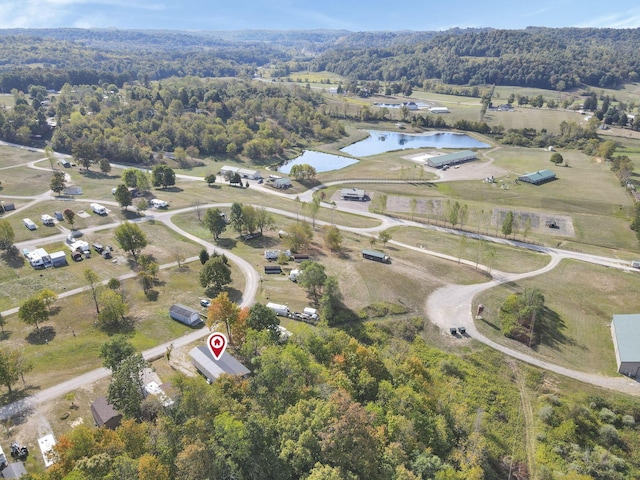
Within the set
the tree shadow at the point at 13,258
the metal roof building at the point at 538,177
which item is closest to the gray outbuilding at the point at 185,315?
the tree shadow at the point at 13,258

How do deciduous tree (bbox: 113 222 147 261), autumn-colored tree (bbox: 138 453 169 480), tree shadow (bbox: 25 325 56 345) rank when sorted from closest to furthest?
autumn-colored tree (bbox: 138 453 169 480), tree shadow (bbox: 25 325 56 345), deciduous tree (bbox: 113 222 147 261)

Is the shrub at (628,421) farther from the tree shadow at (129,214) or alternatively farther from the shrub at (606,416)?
the tree shadow at (129,214)

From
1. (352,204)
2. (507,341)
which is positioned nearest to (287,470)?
(507,341)

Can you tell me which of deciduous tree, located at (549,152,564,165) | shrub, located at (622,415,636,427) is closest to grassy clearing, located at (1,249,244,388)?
shrub, located at (622,415,636,427)

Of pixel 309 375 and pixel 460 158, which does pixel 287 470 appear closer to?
pixel 309 375

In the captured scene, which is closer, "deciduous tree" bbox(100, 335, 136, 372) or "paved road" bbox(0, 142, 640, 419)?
"deciduous tree" bbox(100, 335, 136, 372)

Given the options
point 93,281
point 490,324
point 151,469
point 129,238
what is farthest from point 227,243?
point 151,469

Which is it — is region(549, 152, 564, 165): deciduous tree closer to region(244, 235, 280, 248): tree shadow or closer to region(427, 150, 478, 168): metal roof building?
region(427, 150, 478, 168): metal roof building
